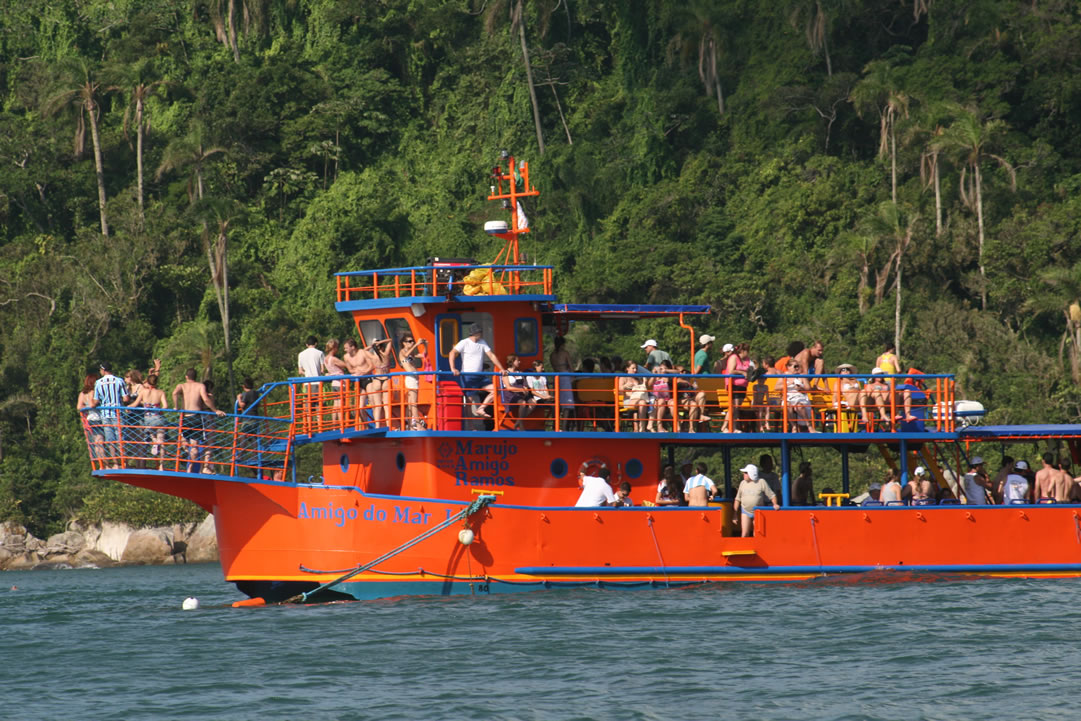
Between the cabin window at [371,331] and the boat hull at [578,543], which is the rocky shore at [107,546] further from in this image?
the boat hull at [578,543]

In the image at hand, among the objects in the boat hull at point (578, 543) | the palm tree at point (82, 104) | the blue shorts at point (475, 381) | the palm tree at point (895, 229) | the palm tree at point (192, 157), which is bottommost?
the boat hull at point (578, 543)

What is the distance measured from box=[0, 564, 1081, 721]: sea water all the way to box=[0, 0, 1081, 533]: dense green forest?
2740 cm

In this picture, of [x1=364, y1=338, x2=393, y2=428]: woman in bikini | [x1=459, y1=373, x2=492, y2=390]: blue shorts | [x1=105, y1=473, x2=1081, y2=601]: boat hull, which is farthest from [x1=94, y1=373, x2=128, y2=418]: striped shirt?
[x1=459, y1=373, x2=492, y2=390]: blue shorts

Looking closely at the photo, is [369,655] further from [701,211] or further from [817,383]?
[701,211]

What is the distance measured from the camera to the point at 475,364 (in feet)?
66.7

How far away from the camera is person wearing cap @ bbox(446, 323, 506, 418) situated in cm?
2022

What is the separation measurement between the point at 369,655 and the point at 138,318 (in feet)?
149

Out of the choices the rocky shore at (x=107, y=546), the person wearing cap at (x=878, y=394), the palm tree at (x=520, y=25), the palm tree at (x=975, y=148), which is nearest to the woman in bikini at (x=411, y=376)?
the person wearing cap at (x=878, y=394)

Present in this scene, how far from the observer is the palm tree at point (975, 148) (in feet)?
165

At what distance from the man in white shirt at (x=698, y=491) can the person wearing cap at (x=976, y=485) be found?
368 centimetres

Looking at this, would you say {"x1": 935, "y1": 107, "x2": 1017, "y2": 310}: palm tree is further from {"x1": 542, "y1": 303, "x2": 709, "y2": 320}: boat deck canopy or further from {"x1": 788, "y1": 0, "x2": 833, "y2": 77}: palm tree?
{"x1": 542, "y1": 303, "x2": 709, "y2": 320}: boat deck canopy

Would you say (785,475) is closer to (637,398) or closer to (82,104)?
(637,398)

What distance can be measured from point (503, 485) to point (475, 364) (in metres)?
1.70

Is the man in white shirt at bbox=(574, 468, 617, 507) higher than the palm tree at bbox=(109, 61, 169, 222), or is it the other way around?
the palm tree at bbox=(109, 61, 169, 222)
